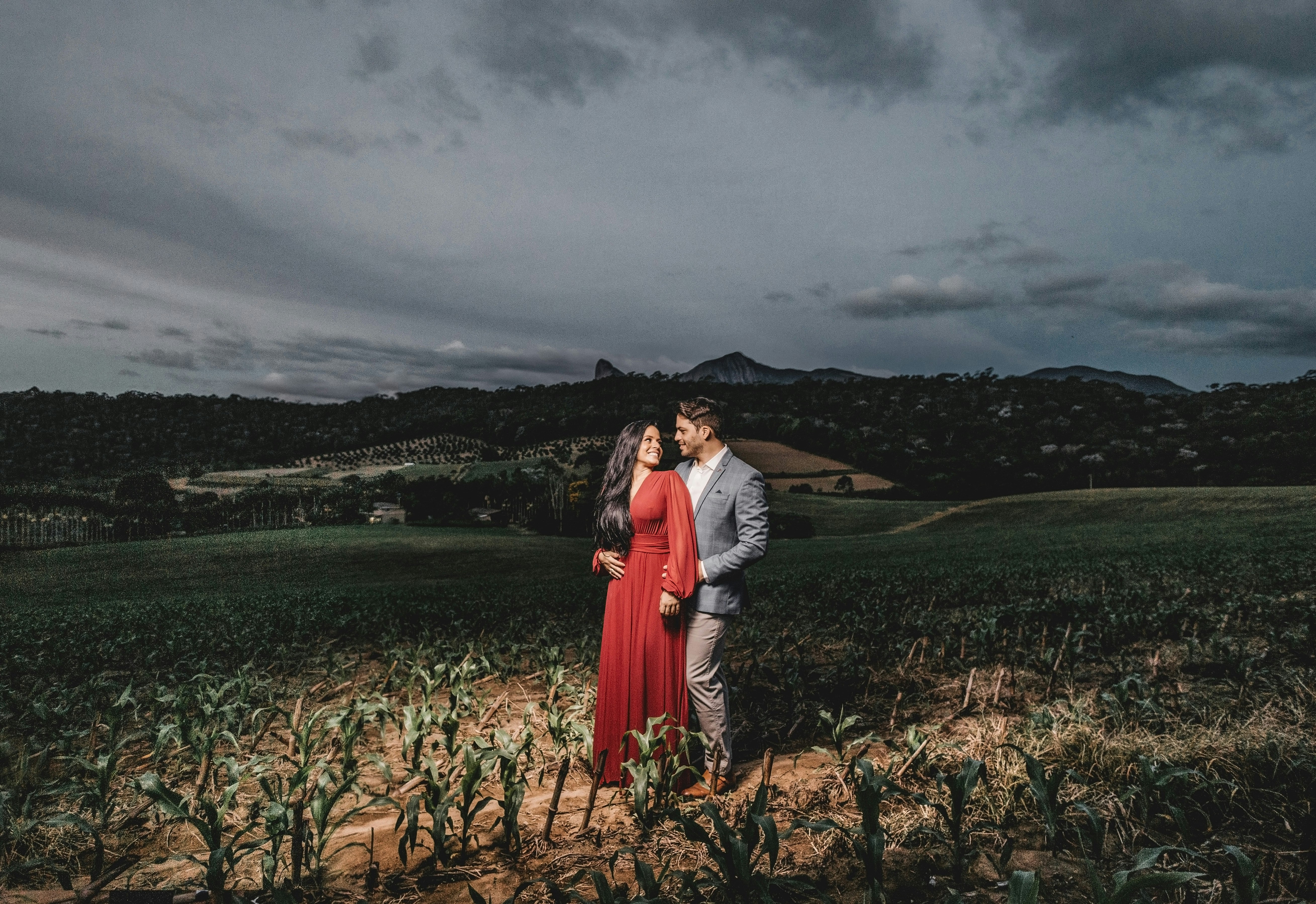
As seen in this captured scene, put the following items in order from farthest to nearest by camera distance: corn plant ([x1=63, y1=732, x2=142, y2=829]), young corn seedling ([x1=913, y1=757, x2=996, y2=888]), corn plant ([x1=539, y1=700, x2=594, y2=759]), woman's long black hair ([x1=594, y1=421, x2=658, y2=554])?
corn plant ([x1=539, y1=700, x2=594, y2=759]), woman's long black hair ([x1=594, y1=421, x2=658, y2=554]), corn plant ([x1=63, y1=732, x2=142, y2=829]), young corn seedling ([x1=913, y1=757, x2=996, y2=888])

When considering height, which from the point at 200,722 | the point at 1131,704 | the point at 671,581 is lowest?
the point at 200,722

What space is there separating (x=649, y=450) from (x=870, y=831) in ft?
7.51

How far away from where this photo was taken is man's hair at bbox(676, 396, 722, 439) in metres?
3.74

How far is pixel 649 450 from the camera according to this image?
12.4 ft

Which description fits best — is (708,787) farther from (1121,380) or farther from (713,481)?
(1121,380)

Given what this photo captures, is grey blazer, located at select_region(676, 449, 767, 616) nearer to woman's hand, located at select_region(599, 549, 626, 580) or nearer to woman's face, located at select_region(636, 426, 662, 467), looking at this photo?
woman's face, located at select_region(636, 426, 662, 467)

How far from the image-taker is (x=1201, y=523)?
25.7m

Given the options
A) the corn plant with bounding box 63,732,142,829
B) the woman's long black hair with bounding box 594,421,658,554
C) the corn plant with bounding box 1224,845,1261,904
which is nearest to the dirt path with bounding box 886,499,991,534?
the woman's long black hair with bounding box 594,421,658,554

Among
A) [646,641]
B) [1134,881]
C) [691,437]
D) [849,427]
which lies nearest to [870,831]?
[1134,881]

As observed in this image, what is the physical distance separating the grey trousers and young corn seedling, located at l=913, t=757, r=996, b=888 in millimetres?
1244

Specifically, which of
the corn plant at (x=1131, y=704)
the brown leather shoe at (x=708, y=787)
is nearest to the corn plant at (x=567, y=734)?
the brown leather shoe at (x=708, y=787)

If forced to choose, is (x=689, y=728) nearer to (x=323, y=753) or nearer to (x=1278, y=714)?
(x=323, y=753)

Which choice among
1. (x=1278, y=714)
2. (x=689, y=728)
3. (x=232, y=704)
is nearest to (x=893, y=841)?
(x=689, y=728)

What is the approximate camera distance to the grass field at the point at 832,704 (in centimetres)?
268
